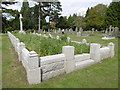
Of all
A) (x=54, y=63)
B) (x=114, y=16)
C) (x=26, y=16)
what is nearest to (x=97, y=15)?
(x=114, y=16)

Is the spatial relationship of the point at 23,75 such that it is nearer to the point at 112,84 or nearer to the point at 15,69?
the point at 15,69

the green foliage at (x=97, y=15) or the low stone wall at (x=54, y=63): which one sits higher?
the green foliage at (x=97, y=15)

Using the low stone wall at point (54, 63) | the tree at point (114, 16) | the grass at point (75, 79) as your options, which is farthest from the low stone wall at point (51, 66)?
the tree at point (114, 16)

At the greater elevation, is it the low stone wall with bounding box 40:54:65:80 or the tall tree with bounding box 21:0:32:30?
the tall tree with bounding box 21:0:32:30

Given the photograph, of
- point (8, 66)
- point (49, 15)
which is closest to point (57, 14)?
point (49, 15)

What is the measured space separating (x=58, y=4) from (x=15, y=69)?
38209 millimetres

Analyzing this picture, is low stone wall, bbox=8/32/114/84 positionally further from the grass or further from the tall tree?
the tall tree

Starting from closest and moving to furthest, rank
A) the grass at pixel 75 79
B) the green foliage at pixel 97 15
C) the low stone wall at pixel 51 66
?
the grass at pixel 75 79 → the low stone wall at pixel 51 66 → the green foliage at pixel 97 15

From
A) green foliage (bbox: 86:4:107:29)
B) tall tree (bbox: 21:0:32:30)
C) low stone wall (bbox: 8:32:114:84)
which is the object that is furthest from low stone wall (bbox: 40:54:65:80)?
tall tree (bbox: 21:0:32:30)

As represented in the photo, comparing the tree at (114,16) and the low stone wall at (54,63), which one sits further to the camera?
the tree at (114,16)

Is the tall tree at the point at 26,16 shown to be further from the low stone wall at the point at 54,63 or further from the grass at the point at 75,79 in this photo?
the grass at the point at 75,79

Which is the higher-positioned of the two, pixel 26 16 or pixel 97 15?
pixel 26 16

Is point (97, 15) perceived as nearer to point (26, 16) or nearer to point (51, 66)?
point (26, 16)

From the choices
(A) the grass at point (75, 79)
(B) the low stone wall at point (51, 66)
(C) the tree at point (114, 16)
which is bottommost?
(A) the grass at point (75, 79)
